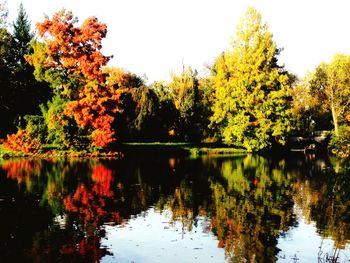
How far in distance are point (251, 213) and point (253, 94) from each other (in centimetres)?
3535

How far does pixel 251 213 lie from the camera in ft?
58.8

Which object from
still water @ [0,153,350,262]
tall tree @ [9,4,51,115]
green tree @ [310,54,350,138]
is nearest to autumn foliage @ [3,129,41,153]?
tall tree @ [9,4,51,115]

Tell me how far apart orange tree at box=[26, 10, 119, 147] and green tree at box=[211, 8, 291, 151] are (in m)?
15.6

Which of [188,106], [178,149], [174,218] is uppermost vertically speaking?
[188,106]

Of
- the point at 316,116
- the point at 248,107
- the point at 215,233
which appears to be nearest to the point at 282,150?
the point at 248,107

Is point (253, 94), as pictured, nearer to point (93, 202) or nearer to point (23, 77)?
point (23, 77)

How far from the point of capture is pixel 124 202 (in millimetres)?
20188

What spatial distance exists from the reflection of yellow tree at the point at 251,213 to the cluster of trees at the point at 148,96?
16.0m

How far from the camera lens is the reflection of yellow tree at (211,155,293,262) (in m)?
13.1

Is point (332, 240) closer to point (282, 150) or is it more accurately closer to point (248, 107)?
→ point (248, 107)

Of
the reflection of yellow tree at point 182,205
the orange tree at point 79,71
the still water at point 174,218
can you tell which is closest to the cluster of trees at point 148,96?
the orange tree at point 79,71

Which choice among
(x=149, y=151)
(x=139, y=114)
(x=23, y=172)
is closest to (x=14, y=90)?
(x=139, y=114)

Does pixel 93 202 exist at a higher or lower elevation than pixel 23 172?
lower

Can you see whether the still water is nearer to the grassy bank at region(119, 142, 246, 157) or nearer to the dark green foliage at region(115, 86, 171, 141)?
the grassy bank at region(119, 142, 246, 157)
